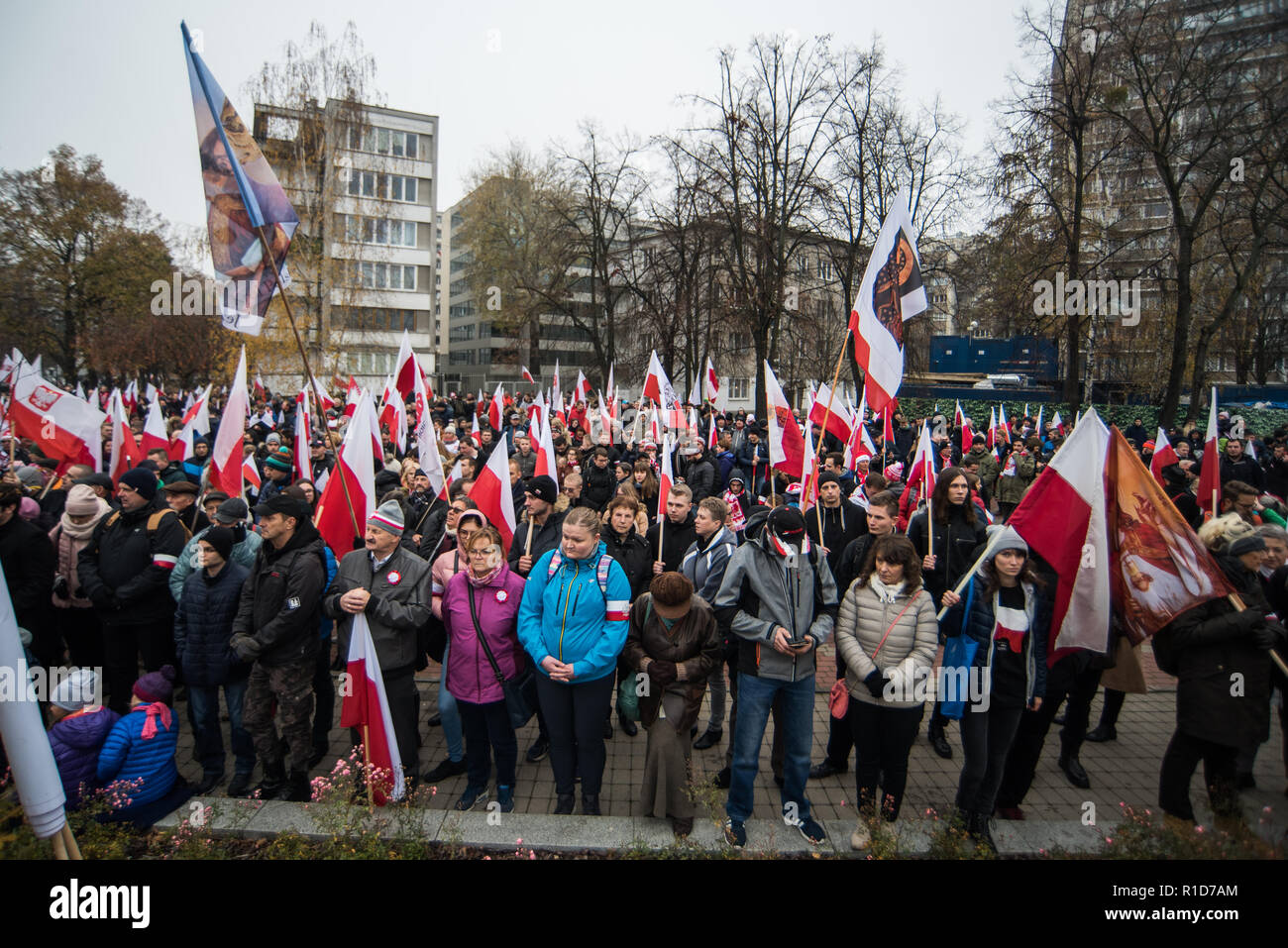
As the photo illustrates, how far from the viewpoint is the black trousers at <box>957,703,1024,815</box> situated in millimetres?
3979

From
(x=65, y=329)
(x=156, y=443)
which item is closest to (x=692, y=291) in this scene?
(x=156, y=443)

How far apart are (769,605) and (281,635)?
3021 mm

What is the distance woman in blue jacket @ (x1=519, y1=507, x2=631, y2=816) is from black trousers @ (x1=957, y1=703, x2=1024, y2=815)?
2.13m

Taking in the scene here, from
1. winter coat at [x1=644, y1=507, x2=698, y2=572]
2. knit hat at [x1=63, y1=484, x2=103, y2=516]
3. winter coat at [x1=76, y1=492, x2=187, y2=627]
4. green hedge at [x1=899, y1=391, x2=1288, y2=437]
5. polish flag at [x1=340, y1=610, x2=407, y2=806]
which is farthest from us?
green hedge at [x1=899, y1=391, x2=1288, y2=437]

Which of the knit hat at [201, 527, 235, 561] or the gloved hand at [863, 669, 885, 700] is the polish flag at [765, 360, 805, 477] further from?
the knit hat at [201, 527, 235, 561]

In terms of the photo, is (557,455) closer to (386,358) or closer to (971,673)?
(971,673)

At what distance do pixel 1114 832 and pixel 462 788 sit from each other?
13.2 ft

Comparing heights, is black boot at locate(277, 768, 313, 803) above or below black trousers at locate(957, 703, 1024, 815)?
below

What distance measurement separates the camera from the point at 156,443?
8695mm

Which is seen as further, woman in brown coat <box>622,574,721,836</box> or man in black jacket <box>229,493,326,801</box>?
man in black jacket <box>229,493,326,801</box>

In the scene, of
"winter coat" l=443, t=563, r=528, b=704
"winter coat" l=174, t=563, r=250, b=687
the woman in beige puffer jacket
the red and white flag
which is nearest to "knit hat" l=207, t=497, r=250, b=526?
"winter coat" l=174, t=563, r=250, b=687

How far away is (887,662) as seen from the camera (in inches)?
155

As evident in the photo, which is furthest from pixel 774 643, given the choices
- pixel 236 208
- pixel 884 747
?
pixel 236 208

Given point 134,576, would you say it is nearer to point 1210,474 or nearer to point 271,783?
point 271,783
